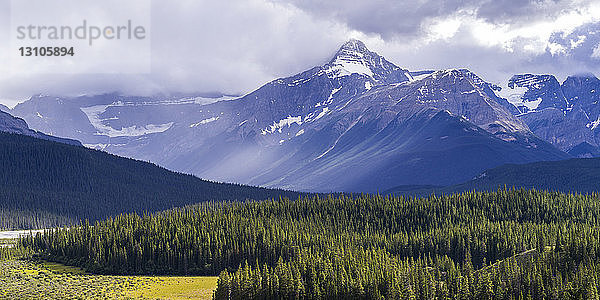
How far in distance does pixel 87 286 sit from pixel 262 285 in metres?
53.3

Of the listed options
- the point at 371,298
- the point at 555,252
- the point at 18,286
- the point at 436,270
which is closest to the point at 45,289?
the point at 18,286

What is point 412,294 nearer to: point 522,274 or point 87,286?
point 522,274

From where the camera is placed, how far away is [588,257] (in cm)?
17150

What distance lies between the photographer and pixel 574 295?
141125 millimetres

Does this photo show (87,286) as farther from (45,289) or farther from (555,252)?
(555,252)

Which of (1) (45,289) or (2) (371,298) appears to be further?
(1) (45,289)

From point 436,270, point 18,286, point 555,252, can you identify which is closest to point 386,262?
Answer: point 436,270

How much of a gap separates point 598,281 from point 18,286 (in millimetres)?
141900

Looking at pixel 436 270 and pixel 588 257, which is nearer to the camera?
pixel 588 257

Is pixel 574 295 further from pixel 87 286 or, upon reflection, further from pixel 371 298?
pixel 87 286

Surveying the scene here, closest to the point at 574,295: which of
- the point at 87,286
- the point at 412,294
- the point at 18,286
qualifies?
the point at 412,294

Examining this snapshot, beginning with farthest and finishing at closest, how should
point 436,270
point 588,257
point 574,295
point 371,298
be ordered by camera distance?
1. point 436,270
2. point 588,257
3. point 371,298
4. point 574,295

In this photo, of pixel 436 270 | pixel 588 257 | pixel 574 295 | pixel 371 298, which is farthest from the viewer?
A: pixel 436 270

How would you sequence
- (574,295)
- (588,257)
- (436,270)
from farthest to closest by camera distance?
(436,270), (588,257), (574,295)
